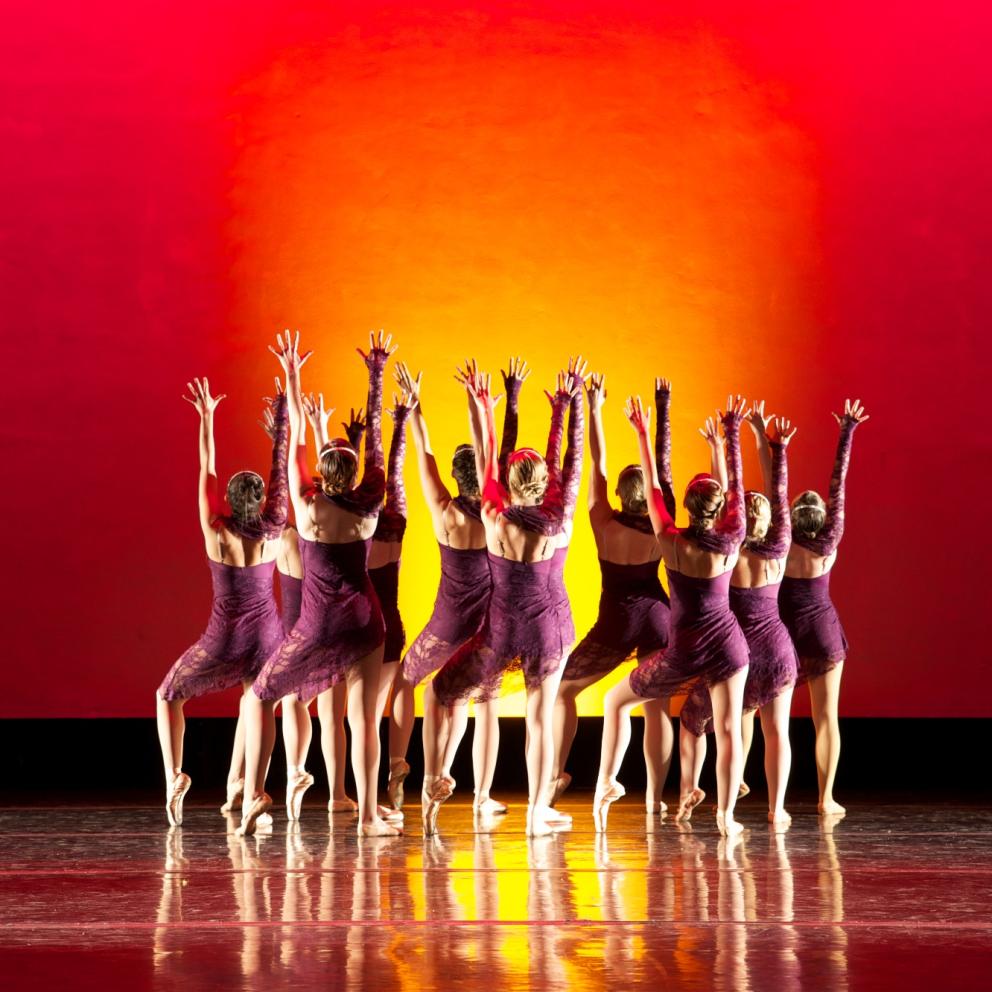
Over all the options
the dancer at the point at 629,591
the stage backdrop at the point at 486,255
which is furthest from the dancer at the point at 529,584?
the stage backdrop at the point at 486,255

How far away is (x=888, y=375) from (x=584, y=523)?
1845 mm

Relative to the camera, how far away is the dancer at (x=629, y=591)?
7129 millimetres

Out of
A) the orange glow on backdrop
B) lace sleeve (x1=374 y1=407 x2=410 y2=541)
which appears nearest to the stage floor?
lace sleeve (x1=374 y1=407 x2=410 y2=541)

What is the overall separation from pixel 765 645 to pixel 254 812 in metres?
2.19

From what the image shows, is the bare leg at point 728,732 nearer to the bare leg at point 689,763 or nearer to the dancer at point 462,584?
the bare leg at point 689,763

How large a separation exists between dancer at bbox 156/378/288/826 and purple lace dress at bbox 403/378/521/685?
0.66 meters

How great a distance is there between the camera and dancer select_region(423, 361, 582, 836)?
6422 millimetres

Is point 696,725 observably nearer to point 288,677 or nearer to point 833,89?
point 288,677

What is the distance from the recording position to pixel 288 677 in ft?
21.6

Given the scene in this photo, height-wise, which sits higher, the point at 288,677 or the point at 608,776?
the point at 288,677

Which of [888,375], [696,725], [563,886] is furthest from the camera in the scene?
[888,375]

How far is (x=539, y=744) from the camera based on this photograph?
646 cm

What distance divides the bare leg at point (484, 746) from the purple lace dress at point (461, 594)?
0.34 m

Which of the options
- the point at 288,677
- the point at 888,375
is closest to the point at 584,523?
the point at 888,375
